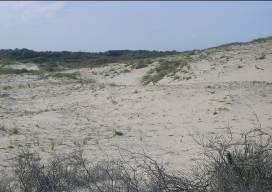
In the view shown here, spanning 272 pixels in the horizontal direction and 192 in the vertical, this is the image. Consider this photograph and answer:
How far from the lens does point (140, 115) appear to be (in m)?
14.1

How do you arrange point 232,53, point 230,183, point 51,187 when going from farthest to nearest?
point 232,53
point 51,187
point 230,183

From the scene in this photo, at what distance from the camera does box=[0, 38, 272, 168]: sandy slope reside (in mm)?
10336

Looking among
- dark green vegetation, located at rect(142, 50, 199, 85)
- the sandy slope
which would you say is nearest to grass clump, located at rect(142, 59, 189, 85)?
dark green vegetation, located at rect(142, 50, 199, 85)

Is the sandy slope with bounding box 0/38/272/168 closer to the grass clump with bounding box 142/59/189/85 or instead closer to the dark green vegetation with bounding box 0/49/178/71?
the grass clump with bounding box 142/59/189/85

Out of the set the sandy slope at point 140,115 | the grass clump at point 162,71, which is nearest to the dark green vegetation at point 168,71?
the grass clump at point 162,71

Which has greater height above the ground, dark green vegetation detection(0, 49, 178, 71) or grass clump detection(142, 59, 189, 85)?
grass clump detection(142, 59, 189, 85)

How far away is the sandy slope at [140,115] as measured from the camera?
33.9 feet

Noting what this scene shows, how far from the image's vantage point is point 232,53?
2511cm

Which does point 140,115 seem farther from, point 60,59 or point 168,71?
point 60,59

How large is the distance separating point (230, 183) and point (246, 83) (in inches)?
502

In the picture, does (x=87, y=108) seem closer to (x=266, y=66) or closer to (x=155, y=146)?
(x=155, y=146)

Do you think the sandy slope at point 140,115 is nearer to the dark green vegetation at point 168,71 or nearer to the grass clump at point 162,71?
the dark green vegetation at point 168,71

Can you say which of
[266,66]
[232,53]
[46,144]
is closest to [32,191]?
[46,144]

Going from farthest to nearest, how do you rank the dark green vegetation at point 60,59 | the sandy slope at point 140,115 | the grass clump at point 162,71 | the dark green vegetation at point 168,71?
the dark green vegetation at point 60,59, the grass clump at point 162,71, the dark green vegetation at point 168,71, the sandy slope at point 140,115
